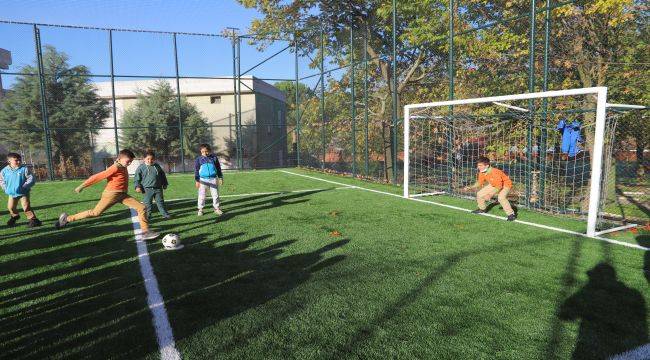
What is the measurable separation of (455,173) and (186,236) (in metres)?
8.21

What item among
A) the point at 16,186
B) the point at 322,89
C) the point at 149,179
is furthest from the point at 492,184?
the point at 322,89

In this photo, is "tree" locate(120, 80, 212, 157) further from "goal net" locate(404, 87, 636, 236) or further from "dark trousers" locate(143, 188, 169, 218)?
"dark trousers" locate(143, 188, 169, 218)

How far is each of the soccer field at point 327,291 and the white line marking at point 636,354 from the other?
0.02 meters

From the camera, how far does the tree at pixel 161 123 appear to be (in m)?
26.2

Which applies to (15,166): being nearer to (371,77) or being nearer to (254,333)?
(254,333)

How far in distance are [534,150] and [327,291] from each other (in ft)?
25.7

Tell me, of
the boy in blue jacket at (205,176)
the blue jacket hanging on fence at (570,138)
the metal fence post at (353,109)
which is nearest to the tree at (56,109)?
the metal fence post at (353,109)

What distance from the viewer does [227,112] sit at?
29.9 metres

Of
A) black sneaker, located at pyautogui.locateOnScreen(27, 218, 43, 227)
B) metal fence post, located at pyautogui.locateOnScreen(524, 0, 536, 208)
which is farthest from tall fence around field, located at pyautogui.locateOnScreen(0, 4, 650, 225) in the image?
black sneaker, located at pyautogui.locateOnScreen(27, 218, 43, 227)

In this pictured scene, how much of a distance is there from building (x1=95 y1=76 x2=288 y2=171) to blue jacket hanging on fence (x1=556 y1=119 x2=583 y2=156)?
18.8m

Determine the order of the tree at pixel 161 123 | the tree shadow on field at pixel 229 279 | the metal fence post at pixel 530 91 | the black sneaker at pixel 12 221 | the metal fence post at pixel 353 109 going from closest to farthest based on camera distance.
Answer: the tree shadow on field at pixel 229 279
the black sneaker at pixel 12 221
the metal fence post at pixel 530 91
the metal fence post at pixel 353 109
the tree at pixel 161 123

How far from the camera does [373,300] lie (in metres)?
4.34

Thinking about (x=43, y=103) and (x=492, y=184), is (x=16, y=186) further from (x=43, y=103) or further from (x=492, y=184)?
(x=43, y=103)

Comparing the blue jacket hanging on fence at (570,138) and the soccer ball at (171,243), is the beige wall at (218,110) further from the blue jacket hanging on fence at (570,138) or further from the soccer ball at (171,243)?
the soccer ball at (171,243)
